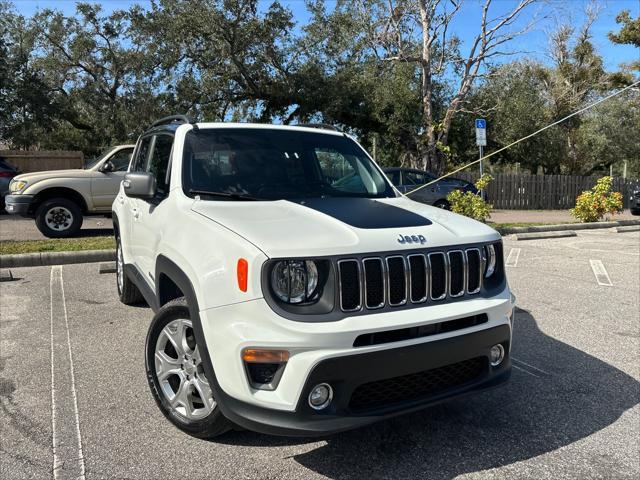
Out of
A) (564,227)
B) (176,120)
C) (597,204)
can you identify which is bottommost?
(564,227)

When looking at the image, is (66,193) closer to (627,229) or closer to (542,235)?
(542,235)

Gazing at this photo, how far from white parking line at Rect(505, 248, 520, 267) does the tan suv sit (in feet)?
23.9

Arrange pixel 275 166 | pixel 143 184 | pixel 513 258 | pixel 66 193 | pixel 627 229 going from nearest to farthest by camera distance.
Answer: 1. pixel 143 184
2. pixel 275 166
3. pixel 513 258
4. pixel 66 193
5. pixel 627 229

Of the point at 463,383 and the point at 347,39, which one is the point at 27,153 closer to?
the point at 347,39

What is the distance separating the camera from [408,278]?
9.11ft

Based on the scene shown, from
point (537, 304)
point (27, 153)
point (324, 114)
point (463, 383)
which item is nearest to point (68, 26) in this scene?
point (27, 153)

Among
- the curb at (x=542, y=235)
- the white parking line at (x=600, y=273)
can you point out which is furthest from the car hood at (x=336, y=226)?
the curb at (x=542, y=235)

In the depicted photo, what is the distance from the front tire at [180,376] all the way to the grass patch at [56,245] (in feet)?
20.5

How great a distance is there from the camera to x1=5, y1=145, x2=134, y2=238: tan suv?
33.8 ft

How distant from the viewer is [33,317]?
557 centimetres

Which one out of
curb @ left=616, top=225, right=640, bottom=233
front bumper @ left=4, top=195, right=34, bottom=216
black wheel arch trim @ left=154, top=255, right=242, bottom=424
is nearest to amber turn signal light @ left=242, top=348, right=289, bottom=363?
black wheel arch trim @ left=154, top=255, right=242, bottom=424

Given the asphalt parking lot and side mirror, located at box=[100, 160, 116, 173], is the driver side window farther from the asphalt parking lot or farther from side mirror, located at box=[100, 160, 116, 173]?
the asphalt parking lot

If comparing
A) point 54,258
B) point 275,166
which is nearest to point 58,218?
point 54,258

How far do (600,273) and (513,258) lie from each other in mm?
1563
